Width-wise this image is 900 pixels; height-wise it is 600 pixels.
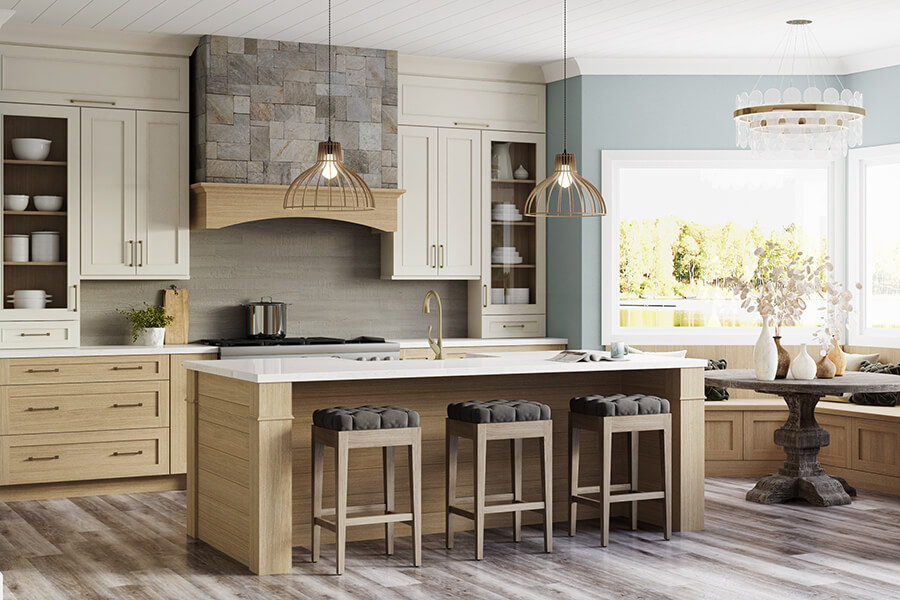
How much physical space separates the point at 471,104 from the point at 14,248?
3159mm

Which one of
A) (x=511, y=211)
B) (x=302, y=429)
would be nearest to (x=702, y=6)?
(x=511, y=211)

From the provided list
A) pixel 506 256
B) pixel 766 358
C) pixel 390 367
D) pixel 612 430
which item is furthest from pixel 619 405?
pixel 506 256

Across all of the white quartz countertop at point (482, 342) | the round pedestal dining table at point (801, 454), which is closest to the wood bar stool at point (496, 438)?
the round pedestal dining table at point (801, 454)

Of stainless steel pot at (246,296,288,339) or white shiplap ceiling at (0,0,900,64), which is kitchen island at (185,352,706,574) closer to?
stainless steel pot at (246,296,288,339)

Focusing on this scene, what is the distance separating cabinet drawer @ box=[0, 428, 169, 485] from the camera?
6.04m

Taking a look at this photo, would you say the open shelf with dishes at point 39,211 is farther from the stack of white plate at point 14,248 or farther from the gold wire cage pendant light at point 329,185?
the gold wire cage pendant light at point 329,185

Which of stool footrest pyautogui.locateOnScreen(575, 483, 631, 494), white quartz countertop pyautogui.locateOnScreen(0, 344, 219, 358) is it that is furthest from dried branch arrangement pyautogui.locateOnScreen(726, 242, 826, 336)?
white quartz countertop pyautogui.locateOnScreen(0, 344, 219, 358)

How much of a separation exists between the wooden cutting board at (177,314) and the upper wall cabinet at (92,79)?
46.2 inches

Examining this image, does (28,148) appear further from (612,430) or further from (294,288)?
(612,430)

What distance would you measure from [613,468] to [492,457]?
2.29 feet

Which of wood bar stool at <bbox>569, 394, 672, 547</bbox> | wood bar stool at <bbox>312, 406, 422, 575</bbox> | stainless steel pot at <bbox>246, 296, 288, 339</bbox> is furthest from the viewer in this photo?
stainless steel pot at <bbox>246, 296, 288, 339</bbox>

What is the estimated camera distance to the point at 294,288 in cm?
726

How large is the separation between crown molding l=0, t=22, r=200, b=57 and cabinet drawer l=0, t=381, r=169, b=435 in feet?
6.74

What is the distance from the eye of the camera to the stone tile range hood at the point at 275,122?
653cm
